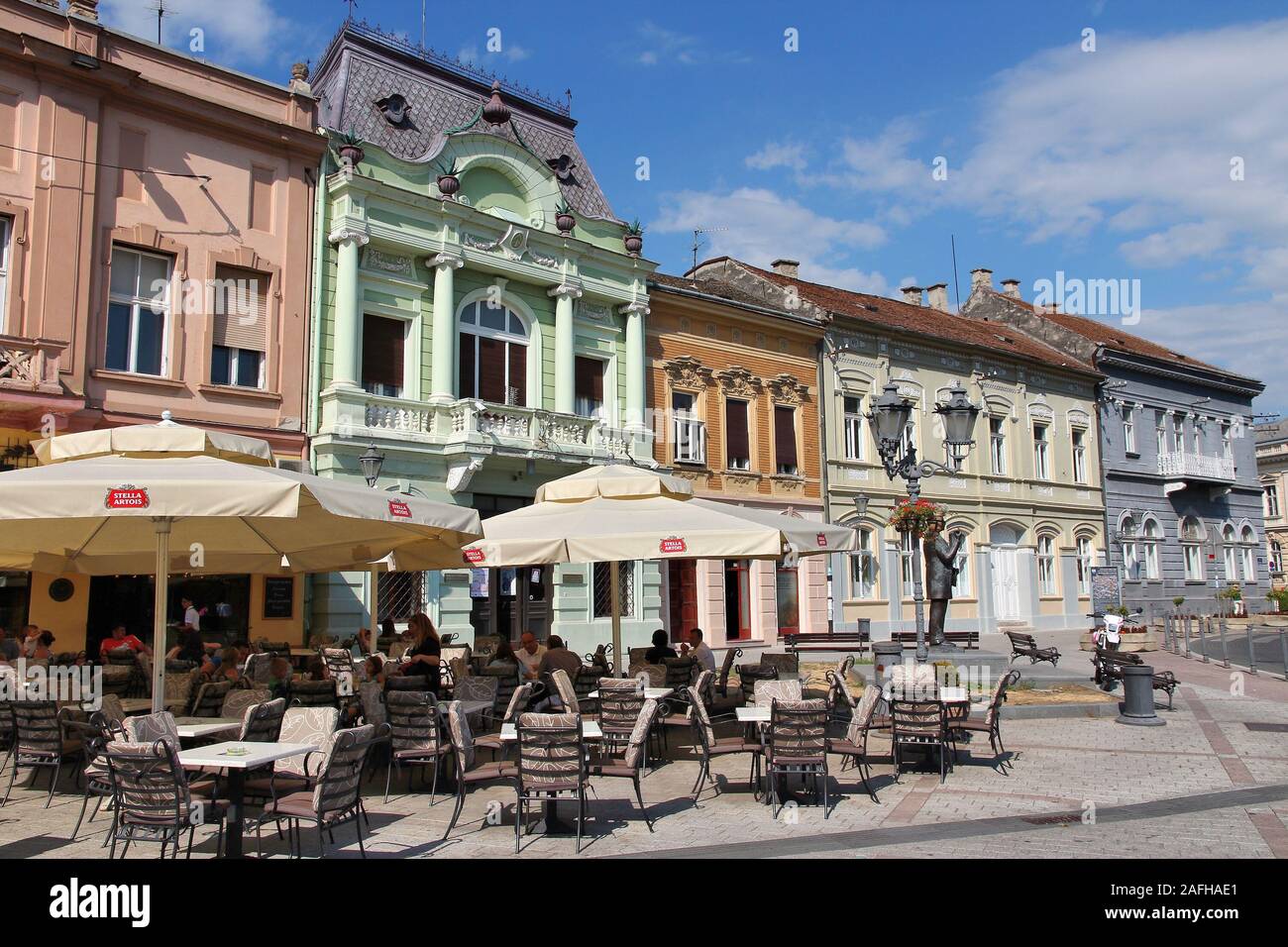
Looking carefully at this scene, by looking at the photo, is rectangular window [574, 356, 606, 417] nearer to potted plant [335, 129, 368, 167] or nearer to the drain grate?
potted plant [335, 129, 368, 167]

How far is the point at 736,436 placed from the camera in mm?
25453

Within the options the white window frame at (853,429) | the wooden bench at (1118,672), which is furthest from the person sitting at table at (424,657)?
the white window frame at (853,429)

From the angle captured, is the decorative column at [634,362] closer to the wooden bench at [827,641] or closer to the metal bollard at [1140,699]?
the wooden bench at [827,641]

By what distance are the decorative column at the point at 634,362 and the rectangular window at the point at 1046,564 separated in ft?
55.2

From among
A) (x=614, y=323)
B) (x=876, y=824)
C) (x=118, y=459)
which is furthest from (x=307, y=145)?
(x=876, y=824)

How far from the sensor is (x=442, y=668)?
46.1 ft

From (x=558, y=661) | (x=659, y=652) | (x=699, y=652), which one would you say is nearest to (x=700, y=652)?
(x=699, y=652)

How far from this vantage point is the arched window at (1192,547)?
1463 inches

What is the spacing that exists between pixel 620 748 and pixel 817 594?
626 inches

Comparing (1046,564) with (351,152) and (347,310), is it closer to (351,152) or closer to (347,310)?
(347,310)

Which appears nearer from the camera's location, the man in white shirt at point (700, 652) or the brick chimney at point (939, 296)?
the man in white shirt at point (700, 652)

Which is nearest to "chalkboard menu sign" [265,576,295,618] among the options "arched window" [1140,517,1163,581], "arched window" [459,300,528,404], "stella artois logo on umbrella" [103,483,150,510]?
"arched window" [459,300,528,404]

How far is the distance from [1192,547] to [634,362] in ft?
84.8

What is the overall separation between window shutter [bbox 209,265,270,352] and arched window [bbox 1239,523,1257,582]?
3740cm
